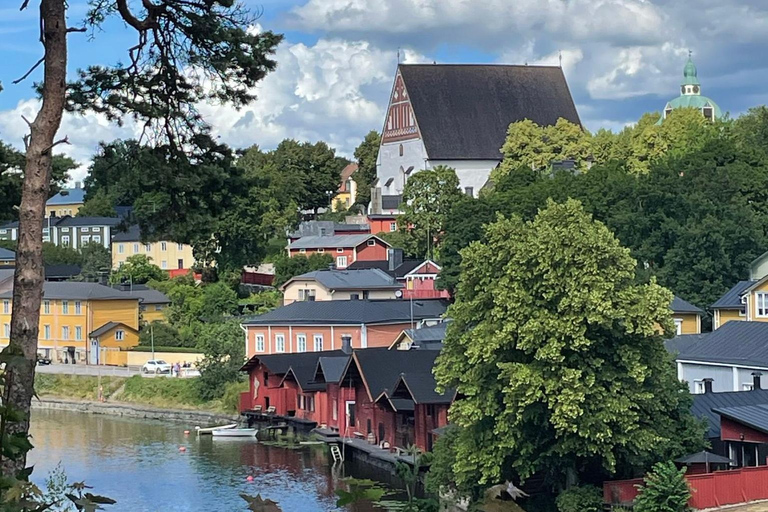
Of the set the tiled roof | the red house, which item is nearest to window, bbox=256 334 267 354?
the red house

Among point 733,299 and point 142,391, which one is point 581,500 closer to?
point 733,299

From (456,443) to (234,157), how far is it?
14103mm

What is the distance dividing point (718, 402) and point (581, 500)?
5.53m

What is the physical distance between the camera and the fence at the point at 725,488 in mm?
22250

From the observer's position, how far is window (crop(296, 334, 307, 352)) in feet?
163

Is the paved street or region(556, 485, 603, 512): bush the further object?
the paved street

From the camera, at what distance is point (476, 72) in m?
91.1

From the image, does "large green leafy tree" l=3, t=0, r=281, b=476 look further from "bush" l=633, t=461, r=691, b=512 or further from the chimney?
the chimney

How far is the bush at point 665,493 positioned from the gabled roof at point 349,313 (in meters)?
25.9

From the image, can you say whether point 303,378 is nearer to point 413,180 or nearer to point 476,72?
point 413,180

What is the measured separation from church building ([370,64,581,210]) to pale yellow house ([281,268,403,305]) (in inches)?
1049

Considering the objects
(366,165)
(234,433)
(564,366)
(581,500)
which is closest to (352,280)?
(234,433)

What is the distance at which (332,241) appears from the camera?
240ft

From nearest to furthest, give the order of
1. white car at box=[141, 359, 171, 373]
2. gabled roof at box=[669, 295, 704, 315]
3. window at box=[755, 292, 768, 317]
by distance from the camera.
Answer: window at box=[755, 292, 768, 317] < gabled roof at box=[669, 295, 704, 315] < white car at box=[141, 359, 171, 373]
